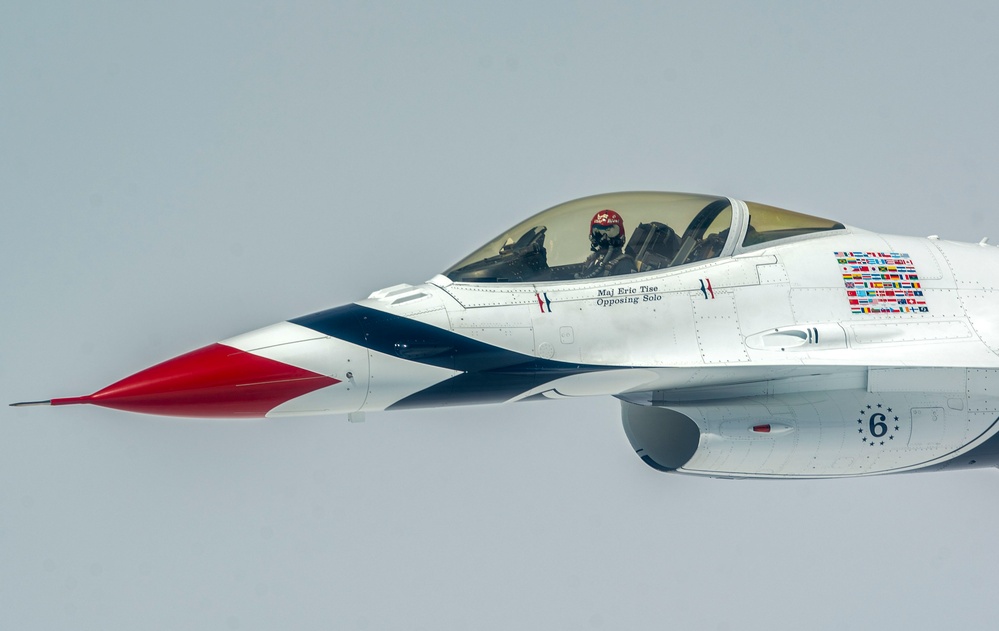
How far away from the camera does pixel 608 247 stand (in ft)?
39.2

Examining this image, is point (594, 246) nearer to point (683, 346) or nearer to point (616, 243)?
point (616, 243)

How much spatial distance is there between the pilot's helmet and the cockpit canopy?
3 centimetres

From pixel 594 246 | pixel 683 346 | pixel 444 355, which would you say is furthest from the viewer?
pixel 594 246

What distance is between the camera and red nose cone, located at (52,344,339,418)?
35.1 feet

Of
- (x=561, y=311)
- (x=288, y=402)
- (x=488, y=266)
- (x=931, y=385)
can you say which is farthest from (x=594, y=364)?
(x=931, y=385)

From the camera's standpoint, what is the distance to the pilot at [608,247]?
11.9 meters

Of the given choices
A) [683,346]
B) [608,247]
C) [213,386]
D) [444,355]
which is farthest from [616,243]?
[213,386]

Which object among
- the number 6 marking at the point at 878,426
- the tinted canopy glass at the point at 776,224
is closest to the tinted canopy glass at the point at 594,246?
the tinted canopy glass at the point at 776,224

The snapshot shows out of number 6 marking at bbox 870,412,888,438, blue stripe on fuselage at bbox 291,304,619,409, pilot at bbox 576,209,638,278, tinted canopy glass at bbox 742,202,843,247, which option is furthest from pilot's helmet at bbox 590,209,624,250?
number 6 marking at bbox 870,412,888,438

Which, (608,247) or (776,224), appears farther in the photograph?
(776,224)

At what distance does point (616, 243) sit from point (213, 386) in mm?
3994

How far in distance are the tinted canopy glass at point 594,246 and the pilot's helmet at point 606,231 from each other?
0.02 metres

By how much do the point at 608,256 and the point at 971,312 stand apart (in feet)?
13.1

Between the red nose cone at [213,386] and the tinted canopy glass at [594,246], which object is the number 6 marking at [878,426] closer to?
the tinted canopy glass at [594,246]
